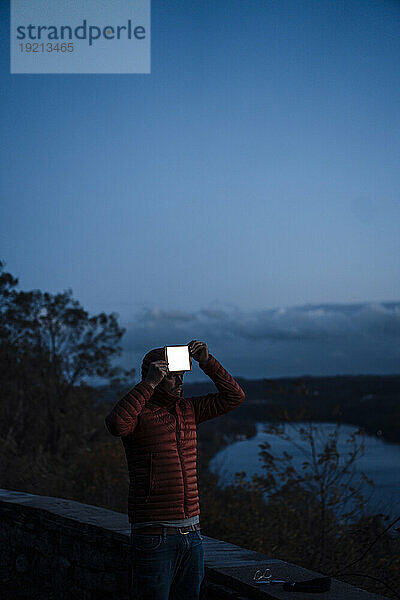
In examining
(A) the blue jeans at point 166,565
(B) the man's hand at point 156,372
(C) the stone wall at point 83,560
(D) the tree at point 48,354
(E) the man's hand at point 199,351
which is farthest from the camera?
(D) the tree at point 48,354

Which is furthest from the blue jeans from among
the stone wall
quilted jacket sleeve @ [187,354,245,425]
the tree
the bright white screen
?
the tree

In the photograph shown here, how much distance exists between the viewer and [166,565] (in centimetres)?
313

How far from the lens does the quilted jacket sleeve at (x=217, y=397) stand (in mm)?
3543

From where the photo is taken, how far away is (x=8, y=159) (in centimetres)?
1908

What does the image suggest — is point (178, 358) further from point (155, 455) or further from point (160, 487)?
point (160, 487)

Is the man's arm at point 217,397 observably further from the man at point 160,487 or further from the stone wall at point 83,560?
the stone wall at point 83,560

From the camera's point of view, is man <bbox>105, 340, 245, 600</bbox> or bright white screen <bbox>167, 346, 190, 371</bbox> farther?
bright white screen <bbox>167, 346, 190, 371</bbox>

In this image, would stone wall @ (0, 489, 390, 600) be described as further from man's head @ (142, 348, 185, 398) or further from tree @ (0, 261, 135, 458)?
tree @ (0, 261, 135, 458)

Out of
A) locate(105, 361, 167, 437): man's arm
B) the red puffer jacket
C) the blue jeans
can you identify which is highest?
locate(105, 361, 167, 437): man's arm

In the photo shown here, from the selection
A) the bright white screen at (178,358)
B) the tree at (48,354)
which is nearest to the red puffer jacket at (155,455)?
the bright white screen at (178,358)

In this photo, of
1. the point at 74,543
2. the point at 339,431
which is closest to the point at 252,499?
the point at 339,431

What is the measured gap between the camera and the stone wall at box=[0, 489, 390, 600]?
370cm

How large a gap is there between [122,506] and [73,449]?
7.39 metres

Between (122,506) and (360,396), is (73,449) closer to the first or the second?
(360,396)
